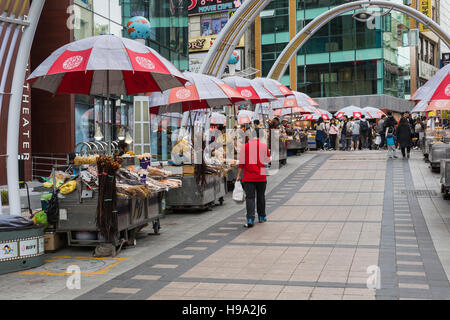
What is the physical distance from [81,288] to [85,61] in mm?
3636

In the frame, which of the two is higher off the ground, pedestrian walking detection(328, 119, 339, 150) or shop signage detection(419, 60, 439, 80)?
shop signage detection(419, 60, 439, 80)

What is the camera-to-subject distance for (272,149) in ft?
68.8

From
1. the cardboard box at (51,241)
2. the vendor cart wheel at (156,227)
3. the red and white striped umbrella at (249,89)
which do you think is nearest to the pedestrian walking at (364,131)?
the red and white striped umbrella at (249,89)

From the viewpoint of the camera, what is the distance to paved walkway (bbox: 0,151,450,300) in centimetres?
629

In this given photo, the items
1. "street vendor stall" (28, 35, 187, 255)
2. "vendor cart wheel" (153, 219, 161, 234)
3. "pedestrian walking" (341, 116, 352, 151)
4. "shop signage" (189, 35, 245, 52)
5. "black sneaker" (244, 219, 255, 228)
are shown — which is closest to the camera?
"street vendor stall" (28, 35, 187, 255)

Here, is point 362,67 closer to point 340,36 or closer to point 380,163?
point 340,36

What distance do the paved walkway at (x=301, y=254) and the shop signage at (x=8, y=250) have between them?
28cm

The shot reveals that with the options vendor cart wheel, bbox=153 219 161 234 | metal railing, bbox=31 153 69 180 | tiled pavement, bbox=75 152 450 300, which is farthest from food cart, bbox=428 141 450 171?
metal railing, bbox=31 153 69 180

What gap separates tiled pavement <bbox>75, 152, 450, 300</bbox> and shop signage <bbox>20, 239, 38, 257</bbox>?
150cm

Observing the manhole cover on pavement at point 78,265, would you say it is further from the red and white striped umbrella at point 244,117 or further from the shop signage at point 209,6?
the shop signage at point 209,6

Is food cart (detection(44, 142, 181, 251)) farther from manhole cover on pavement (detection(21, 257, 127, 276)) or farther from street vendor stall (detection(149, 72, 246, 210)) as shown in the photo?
street vendor stall (detection(149, 72, 246, 210))

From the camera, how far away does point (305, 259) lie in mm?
7746

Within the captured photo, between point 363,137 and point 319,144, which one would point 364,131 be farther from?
point 319,144
